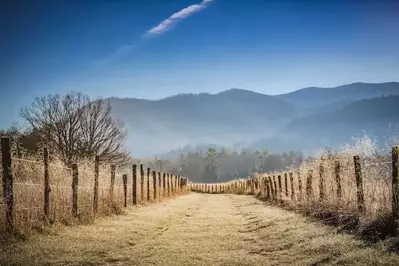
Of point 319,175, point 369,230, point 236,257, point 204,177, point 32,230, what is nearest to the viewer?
point 236,257

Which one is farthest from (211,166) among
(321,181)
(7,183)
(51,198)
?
(7,183)

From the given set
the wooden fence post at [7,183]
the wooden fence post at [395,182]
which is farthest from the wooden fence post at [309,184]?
the wooden fence post at [7,183]

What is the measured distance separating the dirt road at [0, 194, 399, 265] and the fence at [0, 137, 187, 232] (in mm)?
638

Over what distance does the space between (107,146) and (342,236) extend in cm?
4359

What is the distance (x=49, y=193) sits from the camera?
10758 millimetres

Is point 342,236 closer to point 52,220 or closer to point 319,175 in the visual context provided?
point 319,175

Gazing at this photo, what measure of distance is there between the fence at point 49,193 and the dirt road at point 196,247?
638 mm

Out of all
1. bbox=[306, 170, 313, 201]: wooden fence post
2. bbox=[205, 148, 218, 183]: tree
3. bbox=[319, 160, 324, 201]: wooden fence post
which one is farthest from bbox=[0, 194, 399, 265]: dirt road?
bbox=[205, 148, 218, 183]: tree

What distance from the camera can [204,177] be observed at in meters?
158

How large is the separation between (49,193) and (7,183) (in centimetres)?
172

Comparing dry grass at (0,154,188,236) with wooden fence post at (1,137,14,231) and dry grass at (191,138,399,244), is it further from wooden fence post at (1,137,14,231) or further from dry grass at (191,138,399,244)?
dry grass at (191,138,399,244)

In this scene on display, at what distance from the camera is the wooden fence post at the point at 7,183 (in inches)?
347

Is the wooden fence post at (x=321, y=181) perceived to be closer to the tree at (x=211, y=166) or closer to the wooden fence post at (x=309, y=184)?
the wooden fence post at (x=309, y=184)

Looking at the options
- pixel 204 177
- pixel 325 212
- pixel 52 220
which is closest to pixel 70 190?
pixel 52 220
